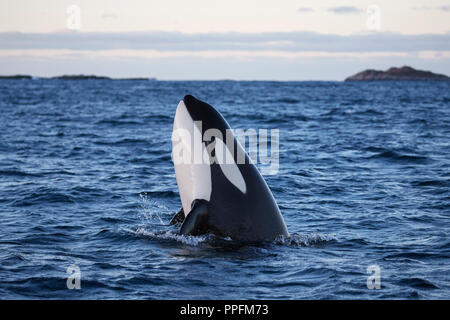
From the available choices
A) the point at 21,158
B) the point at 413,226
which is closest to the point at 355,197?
the point at 413,226

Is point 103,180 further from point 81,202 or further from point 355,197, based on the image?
point 355,197

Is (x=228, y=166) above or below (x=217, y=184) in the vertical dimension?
above

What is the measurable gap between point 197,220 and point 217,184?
0.83 m

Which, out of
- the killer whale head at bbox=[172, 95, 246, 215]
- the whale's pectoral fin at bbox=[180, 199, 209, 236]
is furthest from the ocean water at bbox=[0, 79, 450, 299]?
the killer whale head at bbox=[172, 95, 246, 215]

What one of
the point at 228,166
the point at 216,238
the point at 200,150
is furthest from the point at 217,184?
the point at 216,238

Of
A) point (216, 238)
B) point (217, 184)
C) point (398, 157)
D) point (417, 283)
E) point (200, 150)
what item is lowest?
point (417, 283)

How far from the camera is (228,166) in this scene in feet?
38.3

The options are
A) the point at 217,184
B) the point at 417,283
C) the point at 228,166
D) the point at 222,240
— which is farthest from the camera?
the point at 228,166

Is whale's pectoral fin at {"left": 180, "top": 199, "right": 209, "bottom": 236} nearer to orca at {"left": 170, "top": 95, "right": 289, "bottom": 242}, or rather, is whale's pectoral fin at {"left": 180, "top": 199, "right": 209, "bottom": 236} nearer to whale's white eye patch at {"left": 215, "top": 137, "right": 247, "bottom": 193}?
orca at {"left": 170, "top": 95, "right": 289, "bottom": 242}

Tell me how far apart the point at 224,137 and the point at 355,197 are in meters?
6.43

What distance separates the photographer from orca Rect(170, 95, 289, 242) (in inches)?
444

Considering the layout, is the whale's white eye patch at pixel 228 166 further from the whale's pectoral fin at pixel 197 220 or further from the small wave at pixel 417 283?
the small wave at pixel 417 283

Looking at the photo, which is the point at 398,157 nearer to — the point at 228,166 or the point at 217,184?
the point at 228,166
